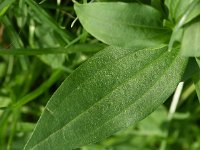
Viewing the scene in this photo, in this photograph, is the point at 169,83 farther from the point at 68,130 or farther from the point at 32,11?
the point at 32,11

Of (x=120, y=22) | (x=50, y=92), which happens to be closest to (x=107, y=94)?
(x=120, y=22)

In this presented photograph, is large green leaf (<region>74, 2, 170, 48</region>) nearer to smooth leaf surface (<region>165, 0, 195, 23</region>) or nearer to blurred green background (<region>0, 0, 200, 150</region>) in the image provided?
smooth leaf surface (<region>165, 0, 195, 23</region>)

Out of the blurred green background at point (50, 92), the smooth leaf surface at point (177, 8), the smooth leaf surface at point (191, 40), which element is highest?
the smooth leaf surface at point (177, 8)

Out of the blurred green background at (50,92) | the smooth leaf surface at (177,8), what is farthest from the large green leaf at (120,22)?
the blurred green background at (50,92)

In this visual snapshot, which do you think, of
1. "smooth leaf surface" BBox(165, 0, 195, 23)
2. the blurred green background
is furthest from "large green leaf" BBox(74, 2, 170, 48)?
the blurred green background

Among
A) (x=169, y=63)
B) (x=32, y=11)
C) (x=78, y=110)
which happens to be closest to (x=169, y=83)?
(x=169, y=63)

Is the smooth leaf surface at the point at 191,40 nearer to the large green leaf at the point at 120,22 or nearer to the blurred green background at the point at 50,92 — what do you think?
the large green leaf at the point at 120,22
